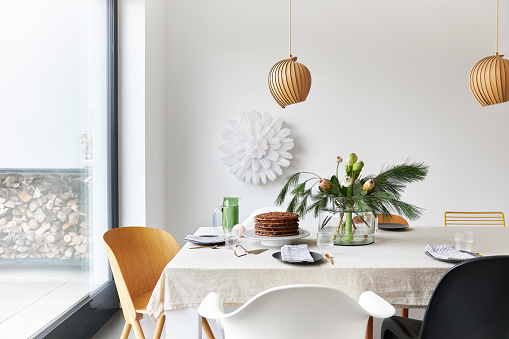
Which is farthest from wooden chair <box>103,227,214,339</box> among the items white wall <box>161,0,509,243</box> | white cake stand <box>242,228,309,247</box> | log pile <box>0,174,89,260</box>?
white wall <box>161,0,509,243</box>

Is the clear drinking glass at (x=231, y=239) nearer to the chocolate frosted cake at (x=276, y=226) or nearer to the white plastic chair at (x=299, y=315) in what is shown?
the chocolate frosted cake at (x=276, y=226)

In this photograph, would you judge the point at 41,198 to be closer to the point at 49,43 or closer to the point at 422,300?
the point at 49,43

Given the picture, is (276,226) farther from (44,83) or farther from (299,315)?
(44,83)

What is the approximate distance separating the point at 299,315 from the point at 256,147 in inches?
104

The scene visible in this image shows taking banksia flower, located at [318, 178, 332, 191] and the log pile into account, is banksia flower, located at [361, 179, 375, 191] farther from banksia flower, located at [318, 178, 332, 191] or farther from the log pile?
the log pile

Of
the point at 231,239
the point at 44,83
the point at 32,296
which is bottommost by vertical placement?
the point at 32,296

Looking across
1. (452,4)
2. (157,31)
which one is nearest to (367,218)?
(157,31)

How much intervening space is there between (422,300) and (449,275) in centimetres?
34

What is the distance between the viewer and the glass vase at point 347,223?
192cm

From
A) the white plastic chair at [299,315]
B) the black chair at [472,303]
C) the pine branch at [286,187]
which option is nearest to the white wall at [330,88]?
the pine branch at [286,187]

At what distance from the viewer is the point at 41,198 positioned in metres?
2.06

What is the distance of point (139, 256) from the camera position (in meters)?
2.18

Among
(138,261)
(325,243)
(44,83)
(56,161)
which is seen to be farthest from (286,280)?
(44,83)

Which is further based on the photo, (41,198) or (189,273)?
(41,198)
